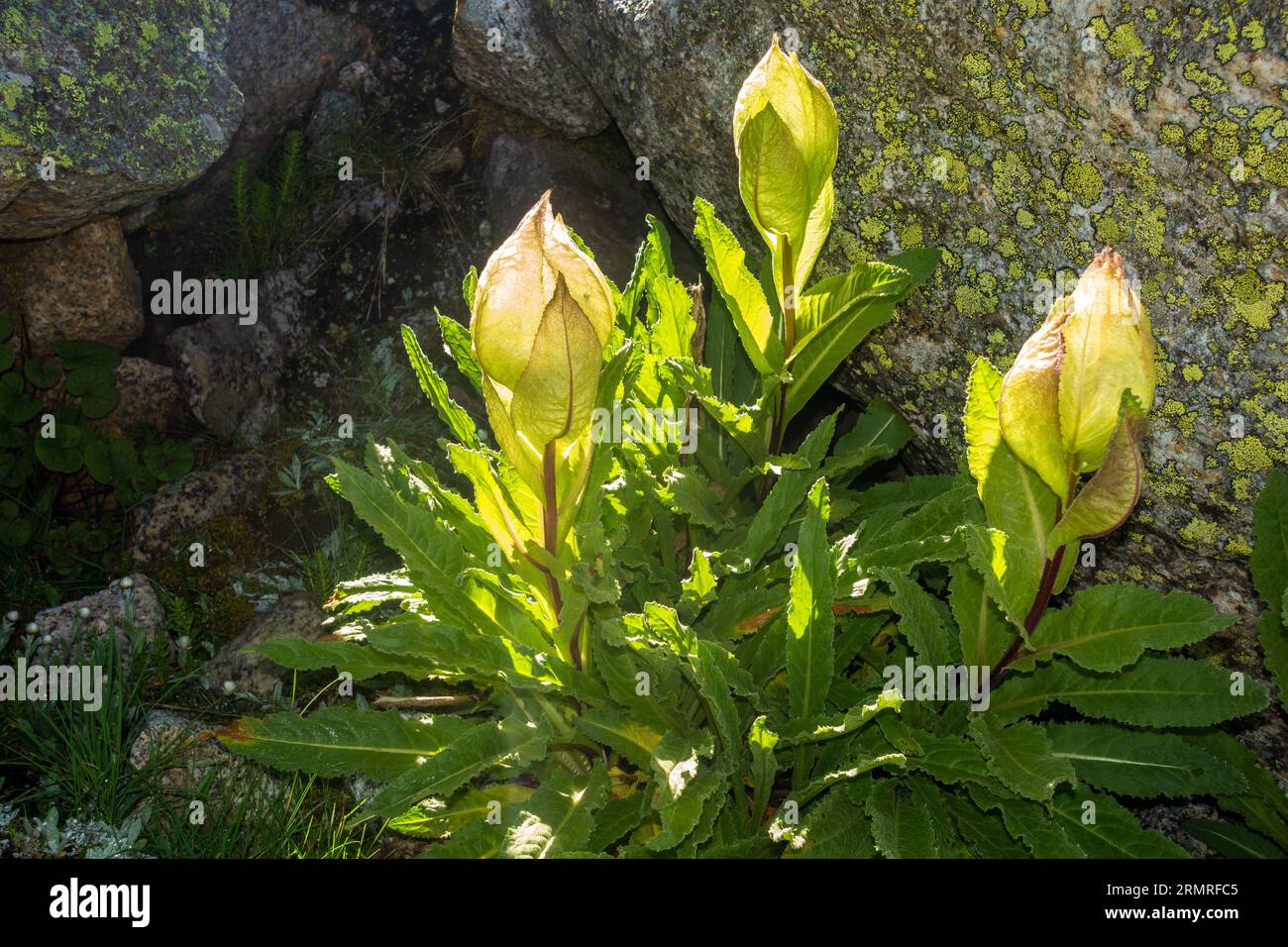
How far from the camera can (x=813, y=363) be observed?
123 inches

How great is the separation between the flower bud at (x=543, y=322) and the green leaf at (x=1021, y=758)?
1123 mm

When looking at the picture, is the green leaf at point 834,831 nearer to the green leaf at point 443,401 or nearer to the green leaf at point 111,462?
the green leaf at point 443,401

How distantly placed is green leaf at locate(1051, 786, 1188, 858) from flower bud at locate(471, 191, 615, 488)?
146 cm

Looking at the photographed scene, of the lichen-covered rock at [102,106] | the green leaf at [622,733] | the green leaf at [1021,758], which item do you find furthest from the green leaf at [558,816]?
the lichen-covered rock at [102,106]

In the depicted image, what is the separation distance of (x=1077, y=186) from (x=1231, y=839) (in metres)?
1.70

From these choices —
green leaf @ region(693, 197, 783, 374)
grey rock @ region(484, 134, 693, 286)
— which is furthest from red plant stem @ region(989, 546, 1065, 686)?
grey rock @ region(484, 134, 693, 286)

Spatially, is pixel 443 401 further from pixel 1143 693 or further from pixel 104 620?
pixel 1143 693

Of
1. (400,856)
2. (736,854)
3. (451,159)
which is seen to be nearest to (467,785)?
(400,856)

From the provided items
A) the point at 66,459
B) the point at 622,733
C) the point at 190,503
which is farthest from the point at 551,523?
the point at 66,459

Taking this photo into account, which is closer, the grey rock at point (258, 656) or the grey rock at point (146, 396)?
the grey rock at point (258, 656)

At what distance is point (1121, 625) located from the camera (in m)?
2.44

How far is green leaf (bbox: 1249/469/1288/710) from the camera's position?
270 centimetres

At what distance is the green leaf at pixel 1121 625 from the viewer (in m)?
2.38

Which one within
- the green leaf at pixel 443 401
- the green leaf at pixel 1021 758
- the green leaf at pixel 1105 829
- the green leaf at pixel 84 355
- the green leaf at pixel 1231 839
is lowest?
the green leaf at pixel 1231 839
